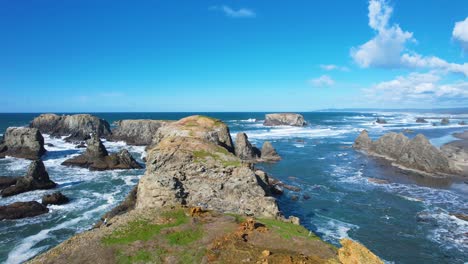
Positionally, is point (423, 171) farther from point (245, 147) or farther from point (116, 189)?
point (116, 189)

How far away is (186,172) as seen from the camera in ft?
93.5

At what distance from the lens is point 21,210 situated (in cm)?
3064

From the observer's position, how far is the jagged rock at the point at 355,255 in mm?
→ 12969

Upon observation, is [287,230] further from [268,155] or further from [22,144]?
[22,144]

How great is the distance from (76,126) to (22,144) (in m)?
36.2

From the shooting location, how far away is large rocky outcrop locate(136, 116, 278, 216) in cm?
2538

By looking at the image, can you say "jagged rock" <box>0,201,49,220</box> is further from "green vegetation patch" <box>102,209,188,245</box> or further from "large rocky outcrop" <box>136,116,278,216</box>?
"green vegetation patch" <box>102,209,188,245</box>

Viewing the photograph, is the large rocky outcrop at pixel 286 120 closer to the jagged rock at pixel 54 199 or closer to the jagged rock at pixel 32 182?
the jagged rock at pixel 32 182

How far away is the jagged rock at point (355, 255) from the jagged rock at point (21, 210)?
29.3 metres

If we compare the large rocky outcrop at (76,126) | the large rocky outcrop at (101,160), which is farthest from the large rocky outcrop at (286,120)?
the large rocky outcrop at (101,160)

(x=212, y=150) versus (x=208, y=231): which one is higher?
(x=212, y=150)

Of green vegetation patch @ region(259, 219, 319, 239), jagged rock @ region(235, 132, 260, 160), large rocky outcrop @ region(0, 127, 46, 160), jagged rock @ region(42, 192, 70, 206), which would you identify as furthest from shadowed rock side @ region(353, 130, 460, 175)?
large rocky outcrop @ region(0, 127, 46, 160)

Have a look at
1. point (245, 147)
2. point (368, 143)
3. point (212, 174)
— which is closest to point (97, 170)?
point (245, 147)

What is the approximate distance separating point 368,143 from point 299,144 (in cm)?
1743
